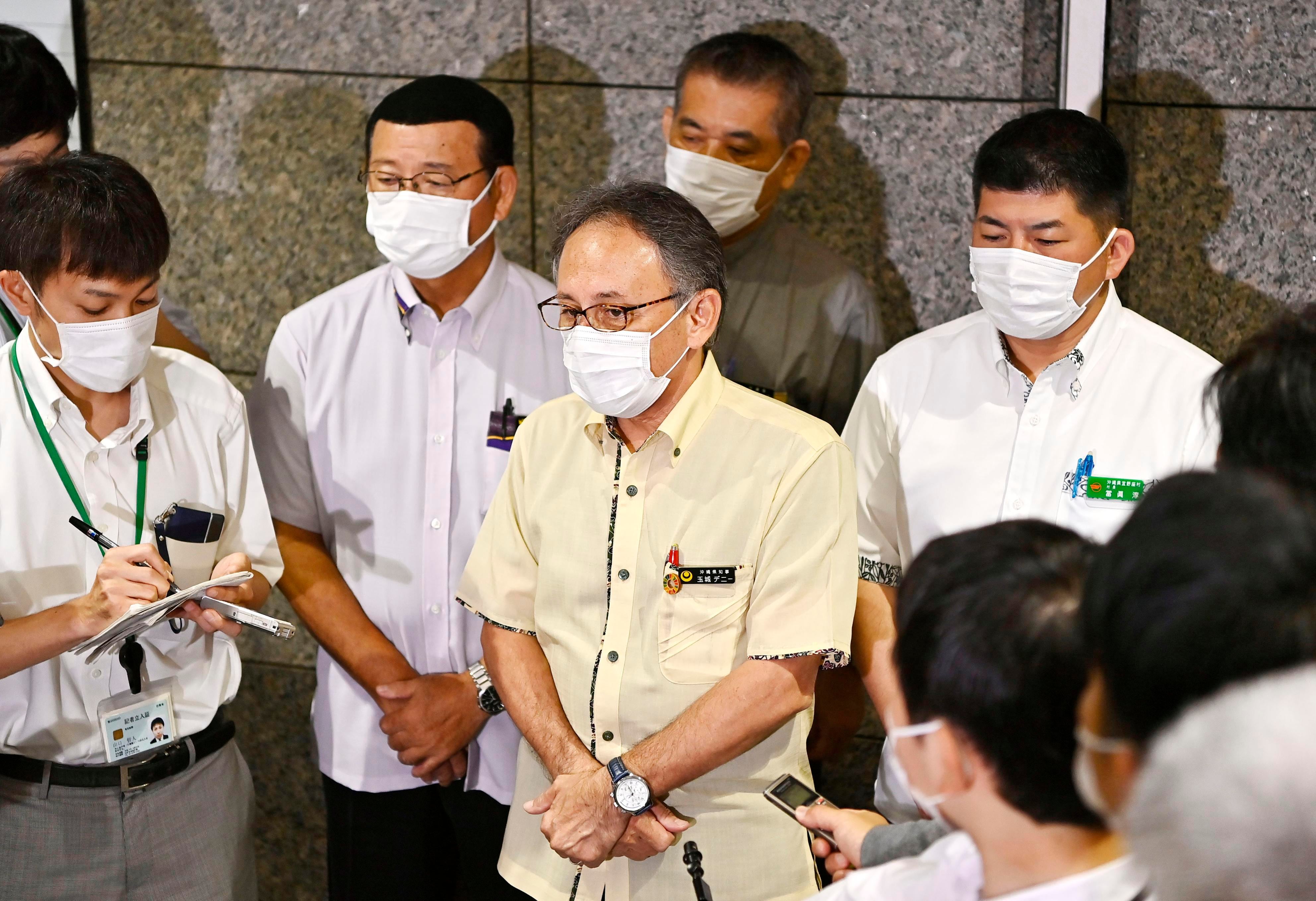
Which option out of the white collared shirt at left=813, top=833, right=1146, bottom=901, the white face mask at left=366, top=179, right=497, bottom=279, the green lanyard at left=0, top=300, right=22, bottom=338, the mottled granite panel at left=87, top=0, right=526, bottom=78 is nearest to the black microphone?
the white collared shirt at left=813, top=833, right=1146, bottom=901

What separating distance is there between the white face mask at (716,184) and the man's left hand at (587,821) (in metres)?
1.38

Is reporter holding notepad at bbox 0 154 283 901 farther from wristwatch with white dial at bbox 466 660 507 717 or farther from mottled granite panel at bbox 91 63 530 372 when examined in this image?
mottled granite panel at bbox 91 63 530 372

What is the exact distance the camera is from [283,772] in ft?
11.7

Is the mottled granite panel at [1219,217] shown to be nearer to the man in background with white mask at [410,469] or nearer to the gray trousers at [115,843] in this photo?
the man in background with white mask at [410,469]

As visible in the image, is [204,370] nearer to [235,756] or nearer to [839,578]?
[235,756]

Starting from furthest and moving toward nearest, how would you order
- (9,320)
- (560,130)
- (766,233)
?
(560,130) < (766,233) < (9,320)

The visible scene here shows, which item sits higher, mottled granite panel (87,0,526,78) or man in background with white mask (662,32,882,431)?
mottled granite panel (87,0,526,78)

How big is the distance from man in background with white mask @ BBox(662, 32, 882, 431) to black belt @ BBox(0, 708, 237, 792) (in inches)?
59.2

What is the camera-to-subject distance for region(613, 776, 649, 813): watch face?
79.5 inches

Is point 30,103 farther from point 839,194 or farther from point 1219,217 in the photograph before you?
point 1219,217

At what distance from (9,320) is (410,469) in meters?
0.92

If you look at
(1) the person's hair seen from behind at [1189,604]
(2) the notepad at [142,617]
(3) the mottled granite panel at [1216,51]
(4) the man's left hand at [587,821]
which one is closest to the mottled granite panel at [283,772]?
Result: (2) the notepad at [142,617]

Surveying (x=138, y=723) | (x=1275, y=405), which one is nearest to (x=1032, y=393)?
(x=1275, y=405)

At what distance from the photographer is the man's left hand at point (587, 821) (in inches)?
80.1
